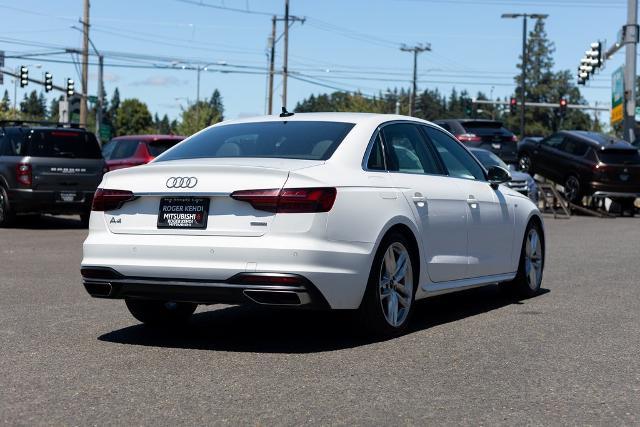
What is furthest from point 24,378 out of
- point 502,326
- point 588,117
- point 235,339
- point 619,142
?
point 588,117

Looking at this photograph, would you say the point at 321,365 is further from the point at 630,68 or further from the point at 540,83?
the point at 540,83

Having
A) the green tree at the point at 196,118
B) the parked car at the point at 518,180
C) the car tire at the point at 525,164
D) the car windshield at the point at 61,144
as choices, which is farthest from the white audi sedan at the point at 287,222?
the green tree at the point at 196,118

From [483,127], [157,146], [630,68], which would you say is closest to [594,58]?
[630,68]

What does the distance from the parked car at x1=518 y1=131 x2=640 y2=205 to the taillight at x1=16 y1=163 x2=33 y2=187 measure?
559 inches

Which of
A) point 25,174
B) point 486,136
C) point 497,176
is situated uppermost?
point 486,136

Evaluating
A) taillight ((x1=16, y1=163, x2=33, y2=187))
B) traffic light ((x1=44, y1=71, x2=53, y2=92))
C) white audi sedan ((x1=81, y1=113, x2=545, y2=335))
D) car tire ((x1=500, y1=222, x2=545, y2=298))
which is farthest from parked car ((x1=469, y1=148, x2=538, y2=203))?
traffic light ((x1=44, y1=71, x2=53, y2=92))

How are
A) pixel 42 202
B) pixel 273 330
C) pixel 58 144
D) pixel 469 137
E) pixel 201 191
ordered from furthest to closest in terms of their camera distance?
pixel 469 137 → pixel 58 144 → pixel 42 202 → pixel 273 330 → pixel 201 191

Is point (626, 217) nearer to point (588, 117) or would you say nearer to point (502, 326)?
point (502, 326)

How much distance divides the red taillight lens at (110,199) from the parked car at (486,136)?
80.0 feet

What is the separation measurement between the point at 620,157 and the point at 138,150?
12358 mm

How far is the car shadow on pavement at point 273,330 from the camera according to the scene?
7.20 metres

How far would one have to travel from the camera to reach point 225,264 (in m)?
6.66

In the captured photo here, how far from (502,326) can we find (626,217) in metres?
21.2

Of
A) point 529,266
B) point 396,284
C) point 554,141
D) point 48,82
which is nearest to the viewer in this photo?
point 396,284
